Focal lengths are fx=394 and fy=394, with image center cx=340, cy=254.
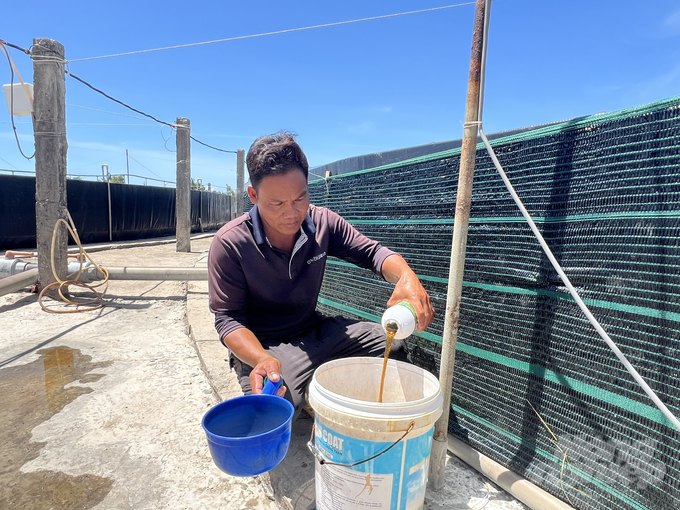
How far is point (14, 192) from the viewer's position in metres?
10.5

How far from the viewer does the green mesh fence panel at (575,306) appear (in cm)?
136

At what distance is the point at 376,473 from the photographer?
136 centimetres

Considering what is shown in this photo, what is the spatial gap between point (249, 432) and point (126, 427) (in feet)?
4.33

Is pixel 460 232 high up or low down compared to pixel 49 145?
down

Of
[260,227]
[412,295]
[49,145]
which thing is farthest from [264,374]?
[49,145]

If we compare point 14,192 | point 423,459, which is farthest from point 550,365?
point 14,192

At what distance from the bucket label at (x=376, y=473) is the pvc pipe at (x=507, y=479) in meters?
0.56

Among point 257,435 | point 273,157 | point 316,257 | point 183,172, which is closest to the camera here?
point 257,435

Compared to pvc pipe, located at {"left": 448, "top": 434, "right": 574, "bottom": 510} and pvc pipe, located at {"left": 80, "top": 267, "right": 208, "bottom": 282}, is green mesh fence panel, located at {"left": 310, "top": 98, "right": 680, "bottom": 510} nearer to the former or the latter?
pvc pipe, located at {"left": 448, "top": 434, "right": 574, "bottom": 510}

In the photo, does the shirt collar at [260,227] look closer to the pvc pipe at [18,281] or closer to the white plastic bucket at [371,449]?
the white plastic bucket at [371,449]

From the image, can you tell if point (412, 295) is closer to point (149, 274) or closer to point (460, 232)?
point (460, 232)

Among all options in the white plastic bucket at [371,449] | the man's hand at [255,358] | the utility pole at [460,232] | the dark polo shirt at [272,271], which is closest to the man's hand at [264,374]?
the man's hand at [255,358]

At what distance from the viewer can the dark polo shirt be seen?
7.21 ft

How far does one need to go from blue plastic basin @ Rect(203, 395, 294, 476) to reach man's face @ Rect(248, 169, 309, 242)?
36.6 inches
